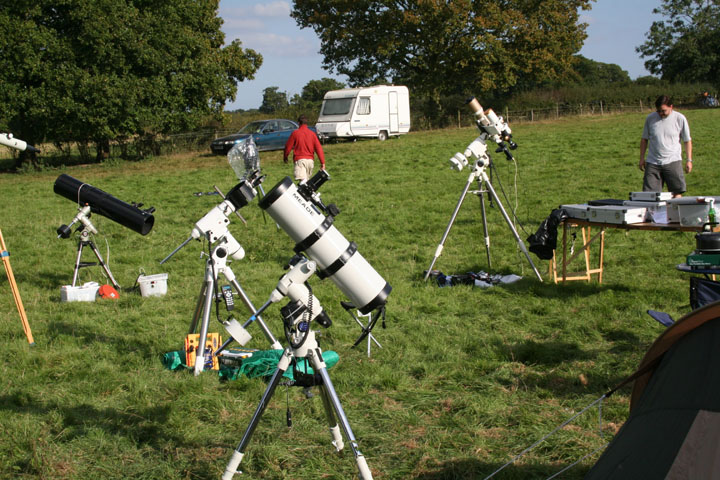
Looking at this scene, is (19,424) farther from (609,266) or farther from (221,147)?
(221,147)

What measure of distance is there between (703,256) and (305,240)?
9.83 feet

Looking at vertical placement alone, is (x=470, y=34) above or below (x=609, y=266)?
above

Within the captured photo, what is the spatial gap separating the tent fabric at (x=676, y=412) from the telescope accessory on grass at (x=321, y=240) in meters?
1.42

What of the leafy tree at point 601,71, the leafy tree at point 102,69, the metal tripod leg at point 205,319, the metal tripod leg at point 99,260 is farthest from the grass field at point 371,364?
the leafy tree at point 601,71

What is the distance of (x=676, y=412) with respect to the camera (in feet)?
9.37

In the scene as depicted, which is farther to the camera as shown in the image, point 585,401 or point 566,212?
point 566,212

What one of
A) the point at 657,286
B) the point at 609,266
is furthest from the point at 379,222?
the point at 657,286

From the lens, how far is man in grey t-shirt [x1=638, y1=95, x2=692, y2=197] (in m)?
8.57

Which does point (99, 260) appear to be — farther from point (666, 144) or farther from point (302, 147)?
point (666, 144)

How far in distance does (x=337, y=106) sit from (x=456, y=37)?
11.8 m

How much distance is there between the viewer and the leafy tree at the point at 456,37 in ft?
118

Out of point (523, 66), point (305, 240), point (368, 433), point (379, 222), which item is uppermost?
point (523, 66)

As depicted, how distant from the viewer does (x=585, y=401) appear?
4.70m

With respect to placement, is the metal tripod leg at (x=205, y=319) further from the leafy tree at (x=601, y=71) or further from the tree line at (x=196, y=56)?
the leafy tree at (x=601, y=71)
